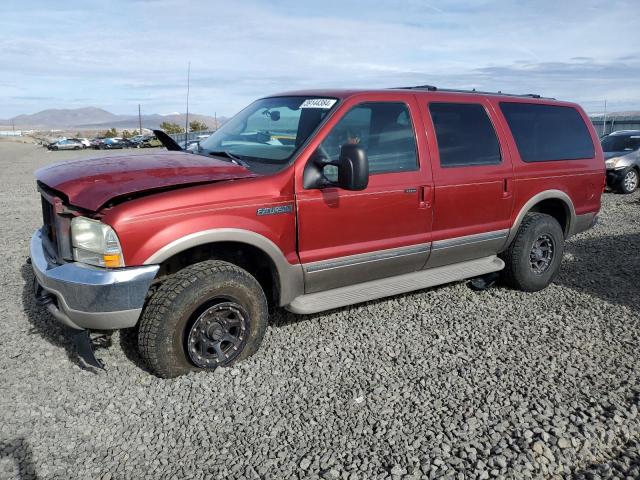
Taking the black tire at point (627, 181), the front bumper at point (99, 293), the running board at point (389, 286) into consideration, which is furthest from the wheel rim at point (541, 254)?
the black tire at point (627, 181)

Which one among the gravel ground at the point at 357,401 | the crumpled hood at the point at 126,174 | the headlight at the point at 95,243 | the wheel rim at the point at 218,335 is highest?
the crumpled hood at the point at 126,174

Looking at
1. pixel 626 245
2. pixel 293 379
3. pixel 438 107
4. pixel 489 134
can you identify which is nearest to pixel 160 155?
pixel 293 379

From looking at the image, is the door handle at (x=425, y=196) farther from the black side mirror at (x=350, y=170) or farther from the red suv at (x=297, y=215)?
the black side mirror at (x=350, y=170)

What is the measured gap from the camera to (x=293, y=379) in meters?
3.66

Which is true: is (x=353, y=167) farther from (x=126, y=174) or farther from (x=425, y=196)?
(x=126, y=174)

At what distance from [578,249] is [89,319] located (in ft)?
21.0

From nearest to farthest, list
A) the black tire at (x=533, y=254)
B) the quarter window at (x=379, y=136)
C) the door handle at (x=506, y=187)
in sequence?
the quarter window at (x=379, y=136)
the door handle at (x=506, y=187)
the black tire at (x=533, y=254)

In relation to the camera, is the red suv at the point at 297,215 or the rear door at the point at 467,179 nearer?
the red suv at the point at 297,215

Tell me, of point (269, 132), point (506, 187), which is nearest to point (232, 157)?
point (269, 132)

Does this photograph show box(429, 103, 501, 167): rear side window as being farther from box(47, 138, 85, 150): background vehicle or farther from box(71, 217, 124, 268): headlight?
box(47, 138, 85, 150): background vehicle

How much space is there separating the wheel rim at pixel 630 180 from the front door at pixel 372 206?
10793mm

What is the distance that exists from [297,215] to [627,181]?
39.7ft

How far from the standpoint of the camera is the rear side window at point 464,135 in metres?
4.55

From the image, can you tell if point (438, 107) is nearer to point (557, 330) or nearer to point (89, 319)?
point (557, 330)
